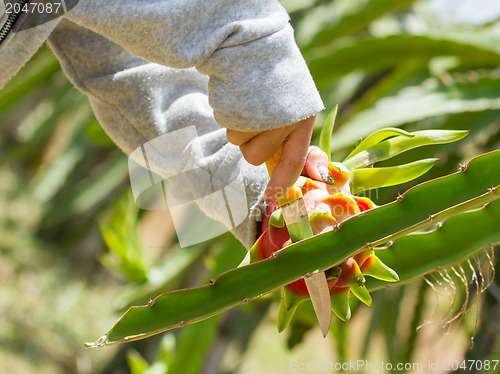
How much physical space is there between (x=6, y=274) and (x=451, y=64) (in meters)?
1.42

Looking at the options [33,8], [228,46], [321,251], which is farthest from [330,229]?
[33,8]

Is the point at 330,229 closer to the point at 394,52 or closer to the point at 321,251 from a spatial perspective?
the point at 321,251

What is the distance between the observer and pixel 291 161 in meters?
0.38

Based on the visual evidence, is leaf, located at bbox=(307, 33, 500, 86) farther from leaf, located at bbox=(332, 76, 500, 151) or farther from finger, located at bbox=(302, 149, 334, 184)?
finger, located at bbox=(302, 149, 334, 184)

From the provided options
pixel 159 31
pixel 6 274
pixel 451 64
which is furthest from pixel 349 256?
pixel 6 274

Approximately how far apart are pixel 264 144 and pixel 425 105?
1.59 ft

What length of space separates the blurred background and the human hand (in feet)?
0.65

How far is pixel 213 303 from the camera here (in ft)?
1.24

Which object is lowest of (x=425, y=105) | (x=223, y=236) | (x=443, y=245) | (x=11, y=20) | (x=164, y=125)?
(x=223, y=236)

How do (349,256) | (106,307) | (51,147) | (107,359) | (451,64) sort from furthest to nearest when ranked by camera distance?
(51,147) < (106,307) < (107,359) < (451,64) < (349,256)

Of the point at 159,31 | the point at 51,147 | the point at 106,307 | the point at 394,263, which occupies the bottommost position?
the point at 51,147

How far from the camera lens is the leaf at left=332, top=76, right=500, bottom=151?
77 cm

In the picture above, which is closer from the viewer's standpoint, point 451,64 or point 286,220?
point 286,220

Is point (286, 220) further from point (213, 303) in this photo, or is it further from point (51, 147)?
point (51, 147)
